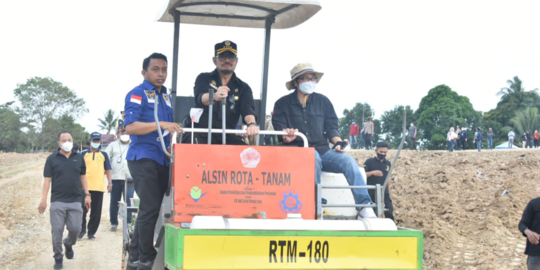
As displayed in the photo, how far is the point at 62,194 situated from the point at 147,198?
4608mm

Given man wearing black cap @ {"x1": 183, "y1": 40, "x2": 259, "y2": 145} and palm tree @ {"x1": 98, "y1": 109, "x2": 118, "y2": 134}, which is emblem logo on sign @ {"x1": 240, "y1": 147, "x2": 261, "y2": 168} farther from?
palm tree @ {"x1": 98, "y1": 109, "x2": 118, "y2": 134}

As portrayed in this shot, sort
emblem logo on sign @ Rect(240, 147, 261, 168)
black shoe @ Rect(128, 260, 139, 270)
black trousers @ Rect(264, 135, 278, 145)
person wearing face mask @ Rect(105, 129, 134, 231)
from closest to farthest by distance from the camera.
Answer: emblem logo on sign @ Rect(240, 147, 261, 168)
black shoe @ Rect(128, 260, 139, 270)
black trousers @ Rect(264, 135, 278, 145)
person wearing face mask @ Rect(105, 129, 134, 231)

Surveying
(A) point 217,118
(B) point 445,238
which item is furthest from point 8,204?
(A) point 217,118

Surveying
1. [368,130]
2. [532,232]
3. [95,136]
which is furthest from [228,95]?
[368,130]

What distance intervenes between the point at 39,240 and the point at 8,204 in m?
7.83

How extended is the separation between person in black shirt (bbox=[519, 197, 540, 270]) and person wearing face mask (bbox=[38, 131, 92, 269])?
22.1ft

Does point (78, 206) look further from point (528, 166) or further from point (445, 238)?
point (528, 166)

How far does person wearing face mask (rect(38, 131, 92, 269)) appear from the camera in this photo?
9.39 meters

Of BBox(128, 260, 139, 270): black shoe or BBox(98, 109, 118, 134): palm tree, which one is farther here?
BBox(98, 109, 118, 134): palm tree

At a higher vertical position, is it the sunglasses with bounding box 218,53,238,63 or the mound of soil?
the sunglasses with bounding box 218,53,238,63

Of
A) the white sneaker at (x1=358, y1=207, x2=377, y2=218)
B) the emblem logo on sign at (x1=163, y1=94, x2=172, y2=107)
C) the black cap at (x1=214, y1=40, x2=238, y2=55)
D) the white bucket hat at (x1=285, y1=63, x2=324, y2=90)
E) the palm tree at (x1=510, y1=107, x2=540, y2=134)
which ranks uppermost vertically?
the palm tree at (x1=510, y1=107, x2=540, y2=134)

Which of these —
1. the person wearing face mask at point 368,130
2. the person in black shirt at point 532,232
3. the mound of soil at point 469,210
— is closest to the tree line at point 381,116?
the person wearing face mask at point 368,130

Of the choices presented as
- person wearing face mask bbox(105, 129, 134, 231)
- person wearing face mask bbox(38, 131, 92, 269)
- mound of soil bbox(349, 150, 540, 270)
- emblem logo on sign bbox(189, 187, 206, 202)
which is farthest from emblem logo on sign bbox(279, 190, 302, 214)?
person wearing face mask bbox(105, 129, 134, 231)

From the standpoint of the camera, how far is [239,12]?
6.78 meters
